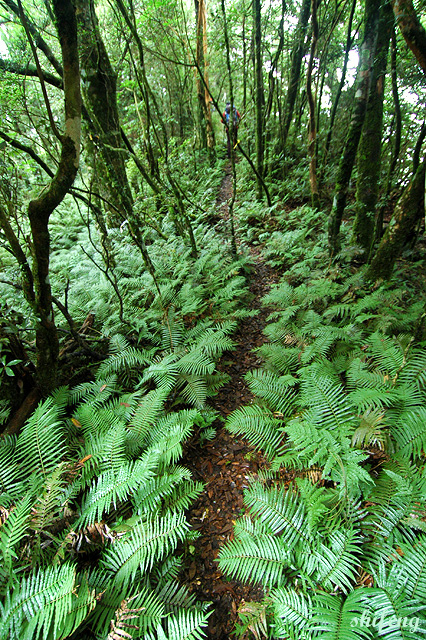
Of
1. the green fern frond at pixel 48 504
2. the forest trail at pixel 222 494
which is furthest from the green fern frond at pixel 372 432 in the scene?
the green fern frond at pixel 48 504

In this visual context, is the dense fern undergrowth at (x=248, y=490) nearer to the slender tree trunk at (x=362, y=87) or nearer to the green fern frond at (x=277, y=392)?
the green fern frond at (x=277, y=392)

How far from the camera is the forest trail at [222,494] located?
7.10ft

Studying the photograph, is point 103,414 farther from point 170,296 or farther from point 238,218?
point 238,218

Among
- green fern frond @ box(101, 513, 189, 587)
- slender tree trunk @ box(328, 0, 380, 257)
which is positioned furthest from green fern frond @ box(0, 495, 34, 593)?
slender tree trunk @ box(328, 0, 380, 257)

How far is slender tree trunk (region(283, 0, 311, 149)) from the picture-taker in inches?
313

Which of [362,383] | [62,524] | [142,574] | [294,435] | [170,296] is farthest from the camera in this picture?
[170,296]

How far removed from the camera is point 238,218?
8359 millimetres

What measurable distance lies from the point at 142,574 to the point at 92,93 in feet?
24.0

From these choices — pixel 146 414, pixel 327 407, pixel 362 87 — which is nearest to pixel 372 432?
pixel 327 407

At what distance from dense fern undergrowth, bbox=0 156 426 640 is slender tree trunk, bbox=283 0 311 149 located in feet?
25.6

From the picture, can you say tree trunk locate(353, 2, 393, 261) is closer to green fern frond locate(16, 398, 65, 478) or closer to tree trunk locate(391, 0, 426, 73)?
tree trunk locate(391, 0, 426, 73)

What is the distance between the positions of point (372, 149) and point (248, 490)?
5241 mm

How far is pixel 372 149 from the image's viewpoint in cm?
483

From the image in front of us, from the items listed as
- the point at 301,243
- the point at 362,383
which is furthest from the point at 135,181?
the point at 362,383
